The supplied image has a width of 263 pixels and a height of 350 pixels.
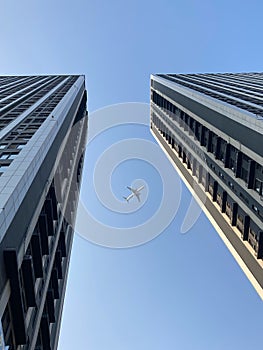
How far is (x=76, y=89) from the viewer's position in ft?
257

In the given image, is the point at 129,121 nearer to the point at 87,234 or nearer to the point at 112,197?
the point at 112,197

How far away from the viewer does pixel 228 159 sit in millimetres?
50781


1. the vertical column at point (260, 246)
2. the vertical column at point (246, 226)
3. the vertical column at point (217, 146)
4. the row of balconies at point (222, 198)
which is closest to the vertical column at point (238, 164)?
the row of balconies at point (222, 198)

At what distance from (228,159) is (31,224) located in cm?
2653

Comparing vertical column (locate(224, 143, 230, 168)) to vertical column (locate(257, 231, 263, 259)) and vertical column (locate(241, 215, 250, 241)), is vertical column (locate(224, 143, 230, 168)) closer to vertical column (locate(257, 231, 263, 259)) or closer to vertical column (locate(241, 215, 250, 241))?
vertical column (locate(241, 215, 250, 241))

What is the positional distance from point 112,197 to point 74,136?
A: 13.6 metres

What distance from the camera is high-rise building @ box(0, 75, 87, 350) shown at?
26734 mm

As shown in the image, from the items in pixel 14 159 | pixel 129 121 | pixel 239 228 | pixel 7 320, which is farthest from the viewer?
pixel 129 121

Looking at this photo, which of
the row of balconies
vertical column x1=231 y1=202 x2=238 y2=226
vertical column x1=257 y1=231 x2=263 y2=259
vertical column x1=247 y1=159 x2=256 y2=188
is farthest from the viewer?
vertical column x1=231 y1=202 x2=238 y2=226

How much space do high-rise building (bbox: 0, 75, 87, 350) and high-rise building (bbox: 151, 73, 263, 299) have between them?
18.5 metres

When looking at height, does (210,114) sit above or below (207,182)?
above

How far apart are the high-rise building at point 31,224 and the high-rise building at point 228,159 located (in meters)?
18.5

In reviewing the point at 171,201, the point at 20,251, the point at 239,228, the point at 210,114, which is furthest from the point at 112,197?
the point at 20,251

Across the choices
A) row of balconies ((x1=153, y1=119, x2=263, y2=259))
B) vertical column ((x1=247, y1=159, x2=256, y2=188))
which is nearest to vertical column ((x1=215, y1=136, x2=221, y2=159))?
row of balconies ((x1=153, y1=119, x2=263, y2=259))
